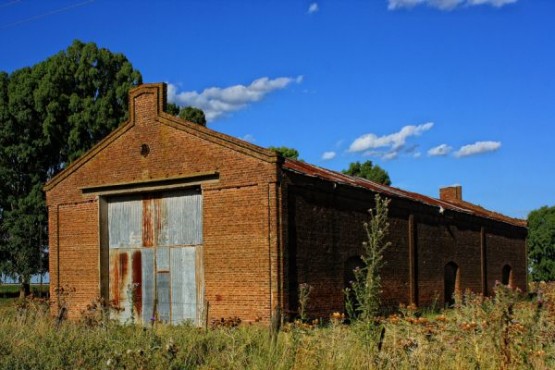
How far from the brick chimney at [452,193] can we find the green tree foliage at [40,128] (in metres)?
19.7

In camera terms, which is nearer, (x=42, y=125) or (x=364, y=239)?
(x=364, y=239)

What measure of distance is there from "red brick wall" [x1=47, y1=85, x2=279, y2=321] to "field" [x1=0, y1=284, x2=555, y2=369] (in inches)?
299

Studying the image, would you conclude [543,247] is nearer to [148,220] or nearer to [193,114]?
[193,114]

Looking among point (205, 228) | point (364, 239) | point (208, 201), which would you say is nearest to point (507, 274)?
point (364, 239)

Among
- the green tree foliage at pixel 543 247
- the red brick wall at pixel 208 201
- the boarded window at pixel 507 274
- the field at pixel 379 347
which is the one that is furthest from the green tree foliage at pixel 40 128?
the green tree foliage at pixel 543 247

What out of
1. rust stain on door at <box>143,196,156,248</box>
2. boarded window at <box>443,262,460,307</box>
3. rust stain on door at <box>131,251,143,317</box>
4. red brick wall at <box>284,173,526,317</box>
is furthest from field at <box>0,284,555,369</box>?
boarded window at <box>443,262,460,307</box>

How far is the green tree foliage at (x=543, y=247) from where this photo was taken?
171 feet

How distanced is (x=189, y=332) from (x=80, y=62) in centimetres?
2967

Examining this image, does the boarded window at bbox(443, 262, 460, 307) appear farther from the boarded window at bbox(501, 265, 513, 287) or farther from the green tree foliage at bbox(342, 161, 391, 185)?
the green tree foliage at bbox(342, 161, 391, 185)

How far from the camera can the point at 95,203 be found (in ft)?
69.3

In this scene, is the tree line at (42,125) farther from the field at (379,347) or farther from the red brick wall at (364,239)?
the field at (379,347)

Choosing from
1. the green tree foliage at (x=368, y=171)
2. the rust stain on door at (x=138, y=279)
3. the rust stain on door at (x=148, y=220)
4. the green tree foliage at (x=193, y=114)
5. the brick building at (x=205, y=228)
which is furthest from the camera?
the green tree foliage at (x=368, y=171)

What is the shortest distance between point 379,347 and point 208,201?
11.8 meters

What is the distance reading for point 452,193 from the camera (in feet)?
123
